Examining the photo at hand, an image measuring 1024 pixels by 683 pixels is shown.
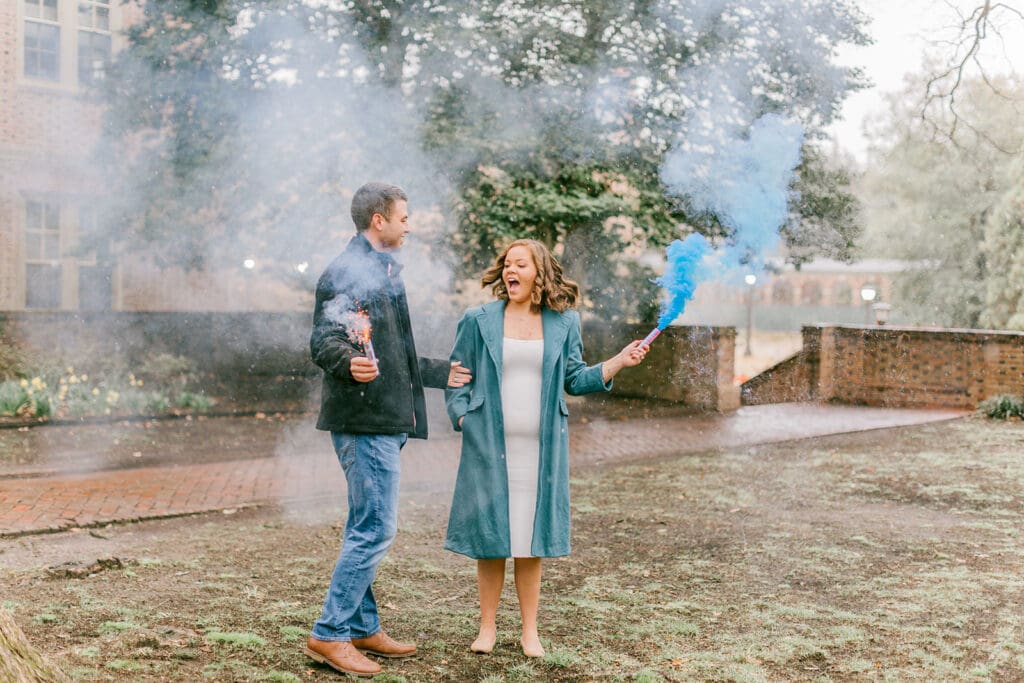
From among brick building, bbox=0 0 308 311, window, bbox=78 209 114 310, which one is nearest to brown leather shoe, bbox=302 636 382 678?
brick building, bbox=0 0 308 311

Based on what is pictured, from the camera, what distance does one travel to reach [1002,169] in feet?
62.1

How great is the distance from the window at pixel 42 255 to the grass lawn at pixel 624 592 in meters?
7.00

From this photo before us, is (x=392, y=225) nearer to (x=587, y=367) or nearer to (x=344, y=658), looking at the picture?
(x=587, y=367)

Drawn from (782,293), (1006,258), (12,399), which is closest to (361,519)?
(12,399)

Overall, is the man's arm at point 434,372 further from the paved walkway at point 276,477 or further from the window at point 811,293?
the window at point 811,293

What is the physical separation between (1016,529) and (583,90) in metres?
5.90

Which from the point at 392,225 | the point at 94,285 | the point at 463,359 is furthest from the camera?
the point at 94,285

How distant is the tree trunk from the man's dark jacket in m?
1.07

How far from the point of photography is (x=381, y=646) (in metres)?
3.49

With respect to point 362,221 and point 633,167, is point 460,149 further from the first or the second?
point 362,221

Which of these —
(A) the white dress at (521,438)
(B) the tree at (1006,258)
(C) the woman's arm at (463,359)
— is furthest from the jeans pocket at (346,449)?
(B) the tree at (1006,258)

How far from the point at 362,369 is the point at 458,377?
1.60ft

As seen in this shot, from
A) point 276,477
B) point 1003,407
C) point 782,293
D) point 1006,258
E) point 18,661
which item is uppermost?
point 1006,258

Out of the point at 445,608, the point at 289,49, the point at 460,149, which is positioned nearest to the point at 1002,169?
the point at 460,149
